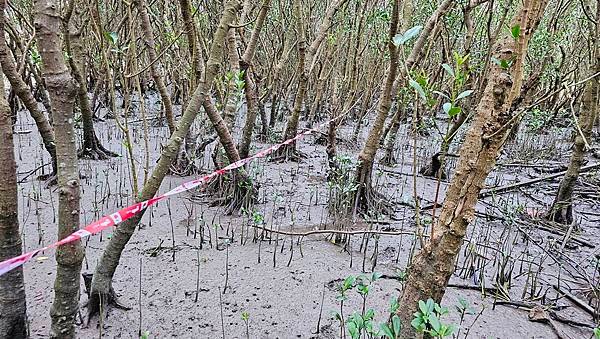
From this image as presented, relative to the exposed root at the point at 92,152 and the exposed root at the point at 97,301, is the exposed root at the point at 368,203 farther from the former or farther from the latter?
the exposed root at the point at 92,152

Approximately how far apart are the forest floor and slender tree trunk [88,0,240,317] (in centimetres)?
13

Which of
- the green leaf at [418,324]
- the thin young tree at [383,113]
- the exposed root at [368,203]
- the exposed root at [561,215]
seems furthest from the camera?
the exposed root at [561,215]

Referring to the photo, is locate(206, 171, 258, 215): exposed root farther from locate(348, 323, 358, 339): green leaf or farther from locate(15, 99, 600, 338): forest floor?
locate(348, 323, 358, 339): green leaf

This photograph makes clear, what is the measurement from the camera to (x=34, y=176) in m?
3.94

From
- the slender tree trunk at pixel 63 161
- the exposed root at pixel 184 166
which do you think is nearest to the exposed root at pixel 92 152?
the exposed root at pixel 184 166

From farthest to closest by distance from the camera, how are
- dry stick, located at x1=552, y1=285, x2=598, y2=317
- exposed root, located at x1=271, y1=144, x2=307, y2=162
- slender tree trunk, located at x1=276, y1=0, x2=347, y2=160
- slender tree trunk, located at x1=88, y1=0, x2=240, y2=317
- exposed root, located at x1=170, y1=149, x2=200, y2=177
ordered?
1. exposed root, located at x1=271, y1=144, x2=307, y2=162
2. exposed root, located at x1=170, y1=149, x2=200, y2=177
3. slender tree trunk, located at x1=276, y1=0, x2=347, y2=160
4. dry stick, located at x1=552, y1=285, x2=598, y2=317
5. slender tree trunk, located at x1=88, y1=0, x2=240, y2=317

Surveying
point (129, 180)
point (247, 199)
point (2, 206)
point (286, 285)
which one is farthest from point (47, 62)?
point (129, 180)

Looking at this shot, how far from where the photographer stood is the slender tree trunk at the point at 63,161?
132cm

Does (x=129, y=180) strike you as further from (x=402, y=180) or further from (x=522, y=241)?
(x=522, y=241)

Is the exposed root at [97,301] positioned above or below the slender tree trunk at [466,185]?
below

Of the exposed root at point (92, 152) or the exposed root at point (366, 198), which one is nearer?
the exposed root at point (366, 198)

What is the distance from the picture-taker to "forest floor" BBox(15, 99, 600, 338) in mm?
2020

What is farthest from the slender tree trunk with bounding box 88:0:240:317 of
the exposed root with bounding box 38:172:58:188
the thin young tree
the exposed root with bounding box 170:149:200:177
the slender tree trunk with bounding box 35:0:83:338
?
the exposed root with bounding box 170:149:200:177

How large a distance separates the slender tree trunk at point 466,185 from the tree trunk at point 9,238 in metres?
1.44
